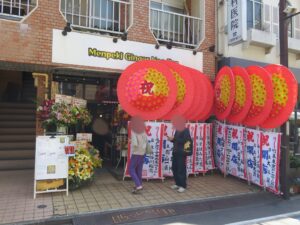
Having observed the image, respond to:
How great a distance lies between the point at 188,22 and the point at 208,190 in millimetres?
5863

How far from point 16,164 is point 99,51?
442 cm

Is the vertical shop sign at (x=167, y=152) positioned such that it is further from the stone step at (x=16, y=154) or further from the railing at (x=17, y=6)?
the railing at (x=17, y=6)

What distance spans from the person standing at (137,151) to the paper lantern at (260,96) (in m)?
2.91

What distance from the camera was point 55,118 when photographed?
716cm

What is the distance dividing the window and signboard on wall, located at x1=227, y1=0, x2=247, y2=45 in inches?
74.1

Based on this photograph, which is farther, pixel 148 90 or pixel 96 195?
pixel 148 90

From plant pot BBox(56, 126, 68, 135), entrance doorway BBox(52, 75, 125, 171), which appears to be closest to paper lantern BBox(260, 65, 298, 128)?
entrance doorway BBox(52, 75, 125, 171)

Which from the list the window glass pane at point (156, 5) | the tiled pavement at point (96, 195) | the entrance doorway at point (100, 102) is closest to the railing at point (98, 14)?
the window glass pane at point (156, 5)

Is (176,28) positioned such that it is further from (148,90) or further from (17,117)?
(17,117)

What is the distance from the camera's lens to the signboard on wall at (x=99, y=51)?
297 inches

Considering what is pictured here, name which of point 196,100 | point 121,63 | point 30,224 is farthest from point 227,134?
point 30,224

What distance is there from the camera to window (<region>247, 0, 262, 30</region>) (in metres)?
11.1

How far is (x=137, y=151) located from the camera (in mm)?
7051

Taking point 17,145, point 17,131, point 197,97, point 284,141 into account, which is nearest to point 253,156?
point 284,141
